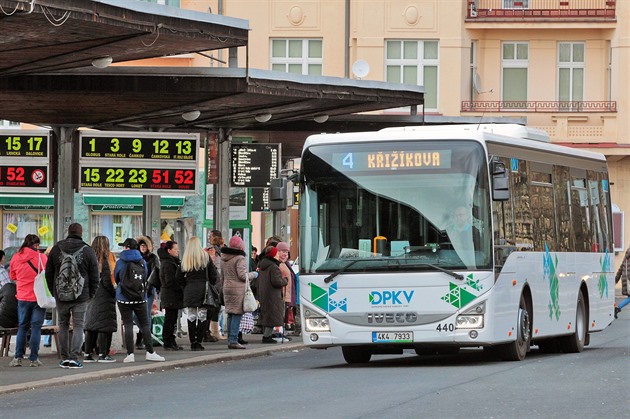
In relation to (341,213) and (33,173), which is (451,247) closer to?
(341,213)

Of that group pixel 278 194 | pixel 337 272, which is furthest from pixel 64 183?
pixel 337 272

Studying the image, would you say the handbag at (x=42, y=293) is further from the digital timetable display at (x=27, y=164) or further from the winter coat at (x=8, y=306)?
the digital timetable display at (x=27, y=164)

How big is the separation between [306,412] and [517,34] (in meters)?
40.2

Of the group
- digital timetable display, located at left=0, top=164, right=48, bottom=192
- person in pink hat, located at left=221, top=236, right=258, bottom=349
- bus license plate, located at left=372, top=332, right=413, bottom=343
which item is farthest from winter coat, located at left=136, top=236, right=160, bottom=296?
bus license plate, located at left=372, top=332, right=413, bottom=343

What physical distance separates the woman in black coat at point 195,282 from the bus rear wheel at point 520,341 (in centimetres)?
488

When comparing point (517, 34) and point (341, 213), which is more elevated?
point (517, 34)

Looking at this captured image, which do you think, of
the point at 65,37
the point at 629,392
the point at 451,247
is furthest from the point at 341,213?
the point at 629,392

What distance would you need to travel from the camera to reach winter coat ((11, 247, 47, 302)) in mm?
20422

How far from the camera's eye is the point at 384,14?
169 ft

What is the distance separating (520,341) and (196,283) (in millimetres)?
5224

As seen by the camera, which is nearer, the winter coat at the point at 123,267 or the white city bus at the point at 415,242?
the white city bus at the point at 415,242

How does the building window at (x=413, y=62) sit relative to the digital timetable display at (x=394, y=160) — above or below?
above

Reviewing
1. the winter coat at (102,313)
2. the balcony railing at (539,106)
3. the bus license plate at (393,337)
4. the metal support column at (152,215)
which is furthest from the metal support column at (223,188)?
the balcony railing at (539,106)

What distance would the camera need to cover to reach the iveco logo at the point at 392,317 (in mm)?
19688
